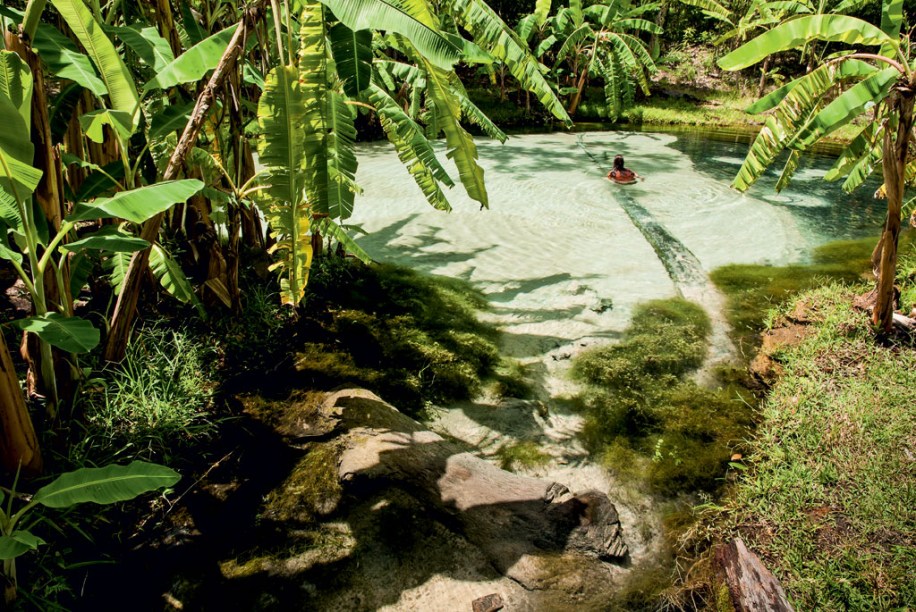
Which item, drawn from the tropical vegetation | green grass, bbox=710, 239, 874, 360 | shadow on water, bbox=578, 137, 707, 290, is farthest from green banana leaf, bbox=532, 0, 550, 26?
the tropical vegetation

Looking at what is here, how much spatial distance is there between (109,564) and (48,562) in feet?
0.71

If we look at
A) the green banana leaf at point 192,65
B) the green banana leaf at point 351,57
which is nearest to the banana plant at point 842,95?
the green banana leaf at point 351,57

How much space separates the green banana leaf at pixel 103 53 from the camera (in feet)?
7.55

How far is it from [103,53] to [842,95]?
414 centimetres

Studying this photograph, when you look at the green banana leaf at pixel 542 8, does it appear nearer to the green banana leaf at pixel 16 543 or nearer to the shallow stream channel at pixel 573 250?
the shallow stream channel at pixel 573 250

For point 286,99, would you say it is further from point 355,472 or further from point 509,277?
point 509,277

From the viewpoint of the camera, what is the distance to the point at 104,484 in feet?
6.29

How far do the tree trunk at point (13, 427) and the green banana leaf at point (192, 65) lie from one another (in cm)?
132

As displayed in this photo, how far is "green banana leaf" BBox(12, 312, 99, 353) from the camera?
6.73ft

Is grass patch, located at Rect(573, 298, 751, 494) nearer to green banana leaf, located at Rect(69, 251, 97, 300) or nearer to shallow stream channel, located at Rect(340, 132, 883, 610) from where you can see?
shallow stream channel, located at Rect(340, 132, 883, 610)

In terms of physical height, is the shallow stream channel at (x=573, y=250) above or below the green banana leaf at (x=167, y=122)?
below

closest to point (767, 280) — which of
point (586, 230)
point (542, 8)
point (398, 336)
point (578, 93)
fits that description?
point (586, 230)

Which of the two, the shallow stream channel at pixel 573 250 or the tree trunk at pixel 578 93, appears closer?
the shallow stream channel at pixel 573 250

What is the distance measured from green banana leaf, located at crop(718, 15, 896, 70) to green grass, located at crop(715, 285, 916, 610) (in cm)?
216
